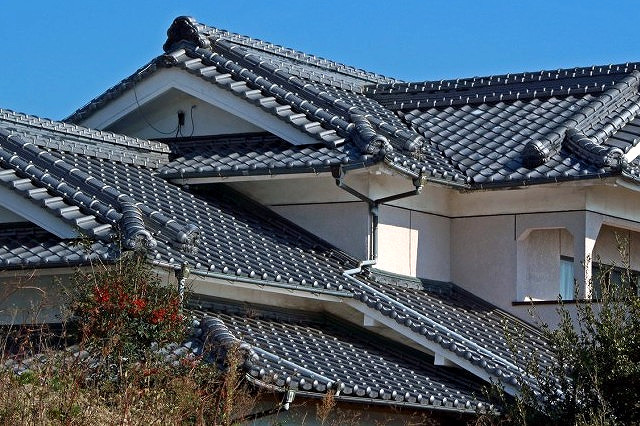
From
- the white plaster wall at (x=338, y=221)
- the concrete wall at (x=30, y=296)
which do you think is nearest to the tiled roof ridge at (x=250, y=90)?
the white plaster wall at (x=338, y=221)

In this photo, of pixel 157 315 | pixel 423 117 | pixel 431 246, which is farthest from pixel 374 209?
pixel 157 315

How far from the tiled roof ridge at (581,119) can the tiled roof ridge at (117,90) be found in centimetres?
600

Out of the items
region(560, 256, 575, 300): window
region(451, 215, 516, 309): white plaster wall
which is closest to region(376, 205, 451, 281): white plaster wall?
region(451, 215, 516, 309): white plaster wall

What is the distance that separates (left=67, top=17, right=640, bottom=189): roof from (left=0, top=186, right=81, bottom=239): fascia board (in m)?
3.60

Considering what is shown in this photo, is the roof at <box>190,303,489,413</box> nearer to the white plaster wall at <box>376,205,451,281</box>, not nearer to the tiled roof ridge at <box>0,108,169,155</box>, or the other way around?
the white plaster wall at <box>376,205,451,281</box>

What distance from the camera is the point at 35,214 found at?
648 inches

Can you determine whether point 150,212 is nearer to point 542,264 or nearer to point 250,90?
point 250,90

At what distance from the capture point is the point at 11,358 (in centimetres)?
1231

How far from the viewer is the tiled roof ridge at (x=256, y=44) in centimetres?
2188

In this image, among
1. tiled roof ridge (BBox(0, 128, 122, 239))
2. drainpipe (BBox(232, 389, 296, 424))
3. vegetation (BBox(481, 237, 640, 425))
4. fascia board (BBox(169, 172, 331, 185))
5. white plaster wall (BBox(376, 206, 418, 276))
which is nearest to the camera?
vegetation (BBox(481, 237, 640, 425))

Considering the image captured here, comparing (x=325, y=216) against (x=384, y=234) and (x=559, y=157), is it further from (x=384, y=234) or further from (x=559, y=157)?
(x=559, y=157)

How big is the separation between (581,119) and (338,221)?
4295mm

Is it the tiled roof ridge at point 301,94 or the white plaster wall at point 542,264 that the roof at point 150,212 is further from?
the white plaster wall at point 542,264

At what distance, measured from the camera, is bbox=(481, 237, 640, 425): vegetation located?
1179 centimetres
